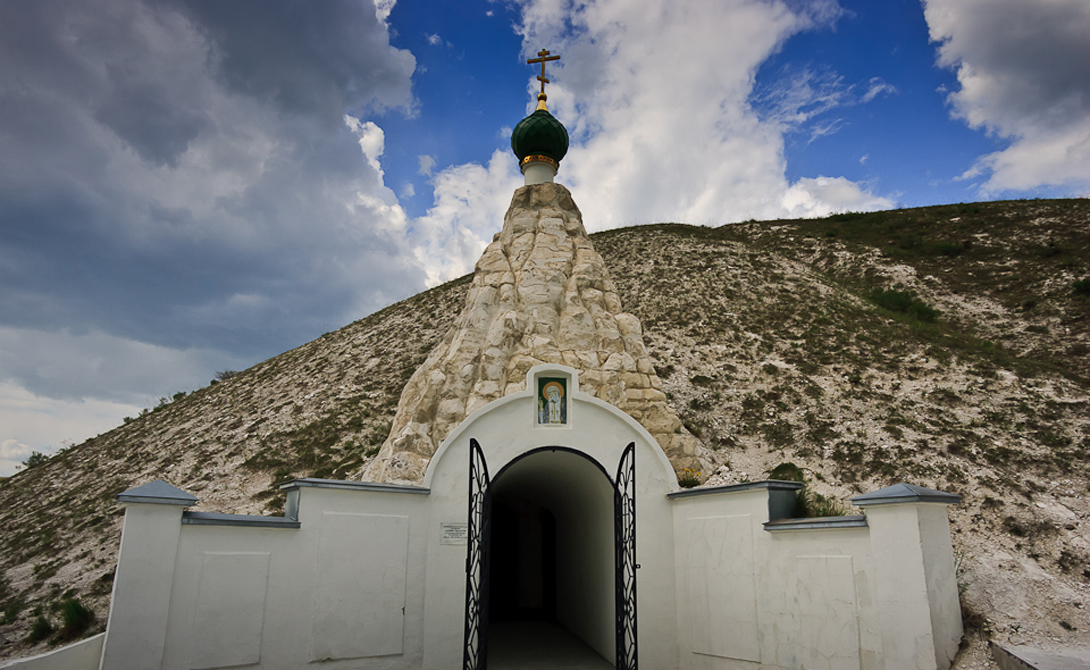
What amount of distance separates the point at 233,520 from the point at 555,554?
8968 millimetres

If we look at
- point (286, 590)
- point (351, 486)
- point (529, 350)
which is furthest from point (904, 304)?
point (286, 590)

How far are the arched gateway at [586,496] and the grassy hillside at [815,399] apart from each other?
13.1 feet

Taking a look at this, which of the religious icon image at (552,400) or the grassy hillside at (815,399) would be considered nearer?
the religious icon image at (552,400)

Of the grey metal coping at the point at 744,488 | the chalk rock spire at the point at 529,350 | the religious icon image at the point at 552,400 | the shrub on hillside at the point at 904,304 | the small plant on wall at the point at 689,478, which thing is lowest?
the grey metal coping at the point at 744,488

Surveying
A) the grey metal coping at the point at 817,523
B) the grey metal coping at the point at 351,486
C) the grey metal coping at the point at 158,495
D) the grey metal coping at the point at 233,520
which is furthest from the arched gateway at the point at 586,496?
the grey metal coping at the point at 158,495

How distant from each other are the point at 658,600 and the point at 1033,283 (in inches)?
955

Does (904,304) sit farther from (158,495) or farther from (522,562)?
(158,495)

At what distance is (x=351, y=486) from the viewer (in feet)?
28.6

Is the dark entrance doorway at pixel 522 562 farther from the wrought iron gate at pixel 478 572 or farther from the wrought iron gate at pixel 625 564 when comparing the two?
the wrought iron gate at pixel 478 572

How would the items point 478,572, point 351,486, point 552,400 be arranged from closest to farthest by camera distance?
point 351,486 < point 478,572 < point 552,400

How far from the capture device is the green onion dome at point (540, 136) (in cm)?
1603

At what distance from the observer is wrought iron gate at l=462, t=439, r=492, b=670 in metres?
8.11

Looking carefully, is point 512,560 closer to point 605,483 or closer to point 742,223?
point 605,483

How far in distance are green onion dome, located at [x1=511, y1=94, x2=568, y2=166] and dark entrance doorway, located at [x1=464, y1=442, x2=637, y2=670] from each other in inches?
344
